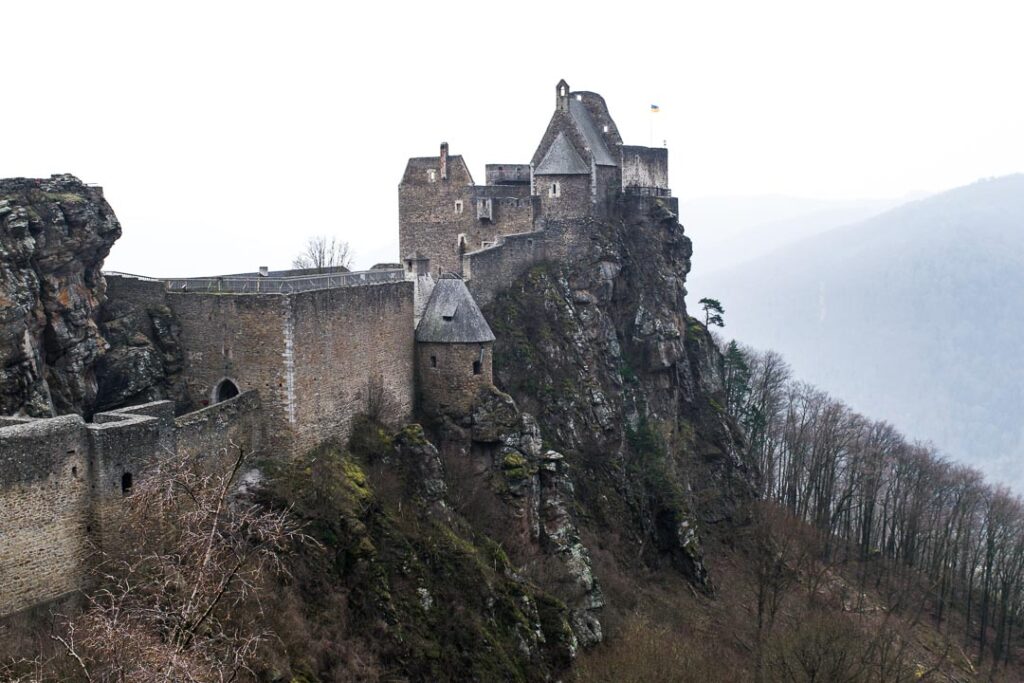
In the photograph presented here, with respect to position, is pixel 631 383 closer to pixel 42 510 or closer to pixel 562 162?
pixel 562 162

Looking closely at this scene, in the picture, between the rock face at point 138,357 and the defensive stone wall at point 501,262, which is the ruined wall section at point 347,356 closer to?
the rock face at point 138,357

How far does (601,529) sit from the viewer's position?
48156mm

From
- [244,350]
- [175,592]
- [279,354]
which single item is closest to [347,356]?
[279,354]

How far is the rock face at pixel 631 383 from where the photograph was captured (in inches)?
1925

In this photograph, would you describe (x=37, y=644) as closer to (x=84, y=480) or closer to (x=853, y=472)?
(x=84, y=480)

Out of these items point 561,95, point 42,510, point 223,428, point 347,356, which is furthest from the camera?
point 561,95

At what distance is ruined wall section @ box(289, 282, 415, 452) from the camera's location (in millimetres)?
32750

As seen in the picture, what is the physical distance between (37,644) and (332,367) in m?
14.2

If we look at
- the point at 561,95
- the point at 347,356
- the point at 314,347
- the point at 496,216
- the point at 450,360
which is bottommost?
the point at 450,360

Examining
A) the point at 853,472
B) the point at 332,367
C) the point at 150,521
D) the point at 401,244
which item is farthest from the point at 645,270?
the point at 150,521

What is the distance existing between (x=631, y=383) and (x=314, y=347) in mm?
26715

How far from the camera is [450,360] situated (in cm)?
3997

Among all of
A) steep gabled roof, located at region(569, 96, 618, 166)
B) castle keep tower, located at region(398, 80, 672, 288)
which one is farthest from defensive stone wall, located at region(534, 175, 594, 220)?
steep gabled roof, located at region(569, 96, 618, 166)

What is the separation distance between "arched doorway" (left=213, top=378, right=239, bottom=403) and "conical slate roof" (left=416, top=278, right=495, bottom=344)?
936 centimetres
